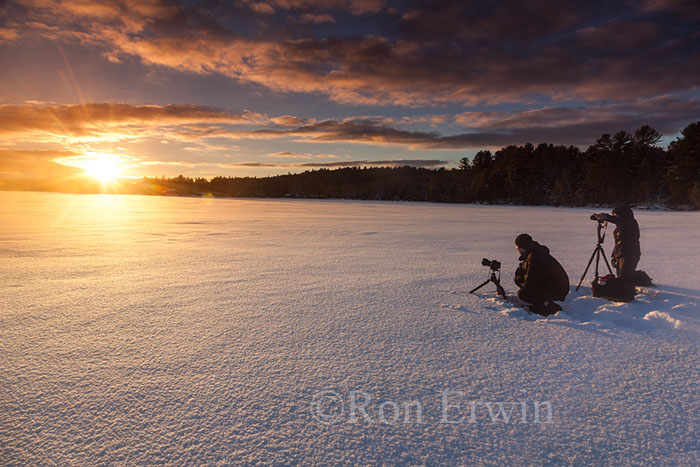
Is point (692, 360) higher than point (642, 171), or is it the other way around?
point (642, 171)

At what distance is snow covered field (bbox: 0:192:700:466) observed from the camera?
2.18 meters

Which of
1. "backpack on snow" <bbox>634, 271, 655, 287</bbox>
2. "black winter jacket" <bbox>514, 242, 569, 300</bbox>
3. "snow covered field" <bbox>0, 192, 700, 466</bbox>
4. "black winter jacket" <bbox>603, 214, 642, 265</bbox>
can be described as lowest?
"snow covered field" <bbox>0, 192, 700, 466</bbox>

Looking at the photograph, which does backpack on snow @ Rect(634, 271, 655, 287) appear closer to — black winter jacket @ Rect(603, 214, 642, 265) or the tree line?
black winter jacket @ Rect(603, 214, 642, 265)

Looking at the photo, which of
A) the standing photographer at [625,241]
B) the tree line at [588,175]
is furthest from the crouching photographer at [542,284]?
the tree line at [588,175]

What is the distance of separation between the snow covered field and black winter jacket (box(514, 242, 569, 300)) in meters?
0.35

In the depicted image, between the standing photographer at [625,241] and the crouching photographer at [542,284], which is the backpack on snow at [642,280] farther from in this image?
the crouching photographer at [542,284]

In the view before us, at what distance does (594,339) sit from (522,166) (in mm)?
72419

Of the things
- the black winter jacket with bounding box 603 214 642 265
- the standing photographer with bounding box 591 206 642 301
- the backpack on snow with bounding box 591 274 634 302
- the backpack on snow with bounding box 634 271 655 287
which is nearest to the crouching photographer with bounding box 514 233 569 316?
the backpack on snow with bounding box 591 274 634 302

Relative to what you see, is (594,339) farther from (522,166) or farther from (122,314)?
(522,166)

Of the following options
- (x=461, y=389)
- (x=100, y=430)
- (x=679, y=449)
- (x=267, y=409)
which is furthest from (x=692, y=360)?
(x=100, y=430)

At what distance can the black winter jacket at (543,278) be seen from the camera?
4.65m

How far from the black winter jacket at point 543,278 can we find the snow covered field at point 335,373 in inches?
13.8

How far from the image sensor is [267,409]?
8.18ft

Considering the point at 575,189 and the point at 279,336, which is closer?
the point at 279,336
